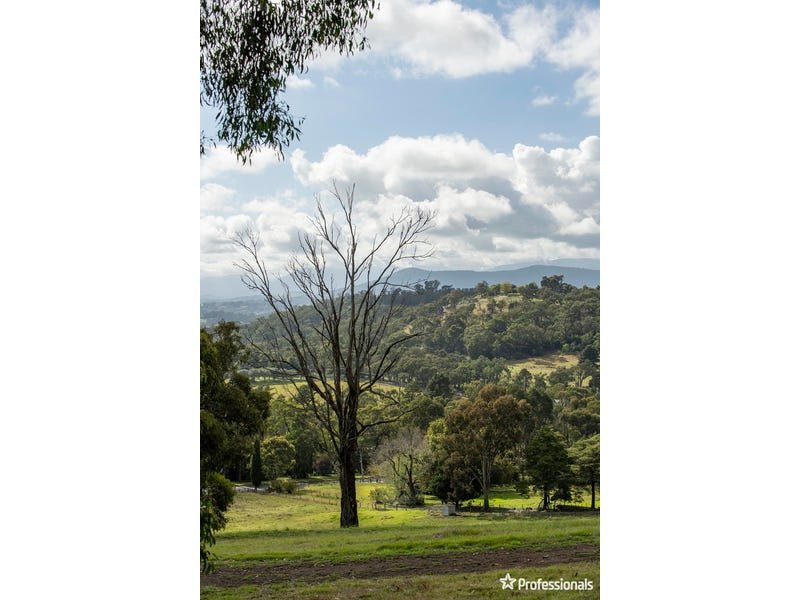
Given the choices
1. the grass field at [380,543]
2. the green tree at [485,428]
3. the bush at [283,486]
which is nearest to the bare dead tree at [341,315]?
the grass field at [380,543]

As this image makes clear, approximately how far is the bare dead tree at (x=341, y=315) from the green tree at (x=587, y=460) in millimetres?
1339

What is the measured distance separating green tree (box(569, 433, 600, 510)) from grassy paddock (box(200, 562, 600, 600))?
49 centimetres

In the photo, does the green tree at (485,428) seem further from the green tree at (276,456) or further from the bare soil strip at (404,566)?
the green tree at (276,456)

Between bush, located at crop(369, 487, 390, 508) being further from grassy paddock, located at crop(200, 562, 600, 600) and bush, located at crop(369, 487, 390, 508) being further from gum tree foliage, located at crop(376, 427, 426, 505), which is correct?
grassy paddock, located at crop(200, 562, 600, 600)

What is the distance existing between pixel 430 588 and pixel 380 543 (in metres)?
0.49

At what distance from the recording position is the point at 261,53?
4.69 metres

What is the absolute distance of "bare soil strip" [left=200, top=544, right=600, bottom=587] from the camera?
13.9 feet

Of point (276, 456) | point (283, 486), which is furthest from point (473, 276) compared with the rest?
point (283, 486)

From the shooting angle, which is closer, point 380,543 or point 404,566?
point 404,566

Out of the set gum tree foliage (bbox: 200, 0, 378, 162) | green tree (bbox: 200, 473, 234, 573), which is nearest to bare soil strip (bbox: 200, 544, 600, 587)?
green tree (bbox: 200, 473, 234, 573)

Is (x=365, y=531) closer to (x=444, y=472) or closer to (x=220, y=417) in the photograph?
(x=444, y=472)
